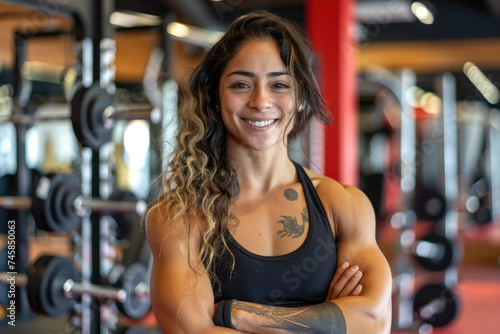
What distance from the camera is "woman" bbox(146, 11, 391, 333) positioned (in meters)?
1.42

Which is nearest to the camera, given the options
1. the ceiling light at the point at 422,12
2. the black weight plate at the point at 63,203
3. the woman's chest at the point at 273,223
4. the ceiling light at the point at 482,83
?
the woman's chest at the point at 273,223

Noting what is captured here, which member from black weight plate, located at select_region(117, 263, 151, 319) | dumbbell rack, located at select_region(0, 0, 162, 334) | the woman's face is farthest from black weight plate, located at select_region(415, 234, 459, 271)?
the woman's face

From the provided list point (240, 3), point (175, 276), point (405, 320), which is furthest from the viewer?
point (240, 3)

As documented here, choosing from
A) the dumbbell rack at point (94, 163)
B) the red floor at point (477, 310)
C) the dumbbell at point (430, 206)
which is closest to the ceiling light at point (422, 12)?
the dumbbell at point (430, 206)

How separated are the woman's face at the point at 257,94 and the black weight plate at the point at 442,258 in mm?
3459

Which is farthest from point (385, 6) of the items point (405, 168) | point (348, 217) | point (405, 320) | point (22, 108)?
point (348, 217)

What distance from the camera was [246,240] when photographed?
150cm

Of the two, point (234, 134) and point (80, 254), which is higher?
point (234, 134)

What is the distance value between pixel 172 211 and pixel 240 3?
17.1 feet

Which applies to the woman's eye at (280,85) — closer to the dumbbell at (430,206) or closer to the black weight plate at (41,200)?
the black weight plate at (41,200)

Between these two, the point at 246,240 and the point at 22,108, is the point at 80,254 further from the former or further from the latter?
the point at 246,240

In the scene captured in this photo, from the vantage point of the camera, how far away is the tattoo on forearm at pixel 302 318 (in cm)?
139

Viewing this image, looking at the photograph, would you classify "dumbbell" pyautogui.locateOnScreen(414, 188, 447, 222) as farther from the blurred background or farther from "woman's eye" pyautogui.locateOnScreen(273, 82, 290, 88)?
"woman's eye" pyautogui.locateOnScreen(273, 82, 290, 88)

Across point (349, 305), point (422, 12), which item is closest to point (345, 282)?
point (349, 305)
